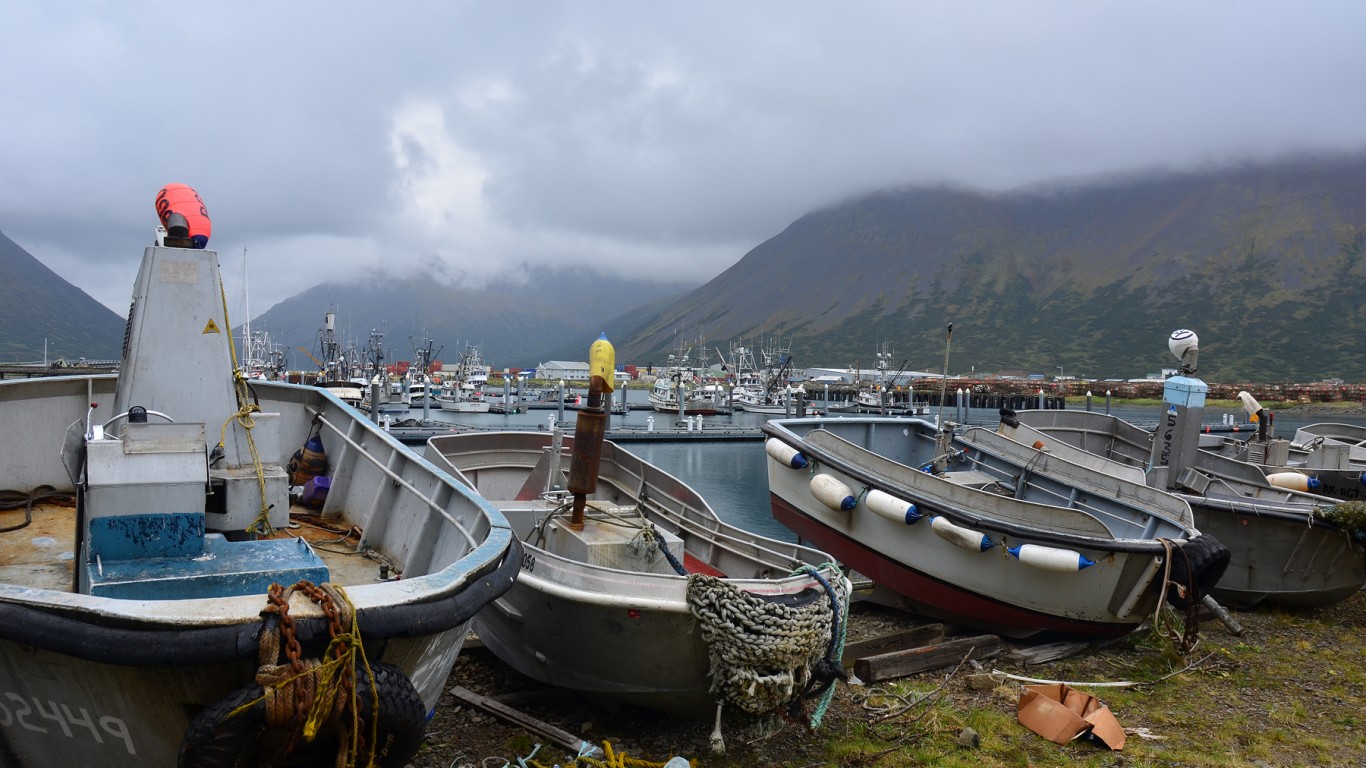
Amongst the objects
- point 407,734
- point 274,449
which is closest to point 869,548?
point 274,449

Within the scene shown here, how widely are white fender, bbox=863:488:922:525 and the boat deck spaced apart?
6.37 meters

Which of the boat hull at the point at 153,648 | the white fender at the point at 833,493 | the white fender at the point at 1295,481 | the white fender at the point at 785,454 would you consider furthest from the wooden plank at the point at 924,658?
the white fender at the point at 1295,481

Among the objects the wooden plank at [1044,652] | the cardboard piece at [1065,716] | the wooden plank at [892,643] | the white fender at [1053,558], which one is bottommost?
the wooden plank at [1044,652]

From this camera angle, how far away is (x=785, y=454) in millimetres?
12586

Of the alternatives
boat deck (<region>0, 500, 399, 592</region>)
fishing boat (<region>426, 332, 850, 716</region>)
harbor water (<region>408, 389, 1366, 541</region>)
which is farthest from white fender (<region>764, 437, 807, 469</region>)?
harbor water (<region>408, 389, 1366, 541</region>)

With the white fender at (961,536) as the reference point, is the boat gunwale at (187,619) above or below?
above

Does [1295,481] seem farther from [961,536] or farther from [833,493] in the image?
[833,493]

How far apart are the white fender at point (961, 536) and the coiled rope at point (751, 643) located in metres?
3.96

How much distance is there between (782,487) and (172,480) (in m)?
9.45

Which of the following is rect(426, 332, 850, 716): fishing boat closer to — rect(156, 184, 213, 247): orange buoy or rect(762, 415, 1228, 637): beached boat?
rect(762, 415, 1228, 637): beached boat

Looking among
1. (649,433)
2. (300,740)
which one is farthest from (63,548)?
(649,433)

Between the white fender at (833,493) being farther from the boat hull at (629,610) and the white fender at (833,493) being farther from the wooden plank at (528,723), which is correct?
the wooden plank at (528,723)

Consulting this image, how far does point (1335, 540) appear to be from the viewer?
11.6m

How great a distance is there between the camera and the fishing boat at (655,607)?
21.6ft
